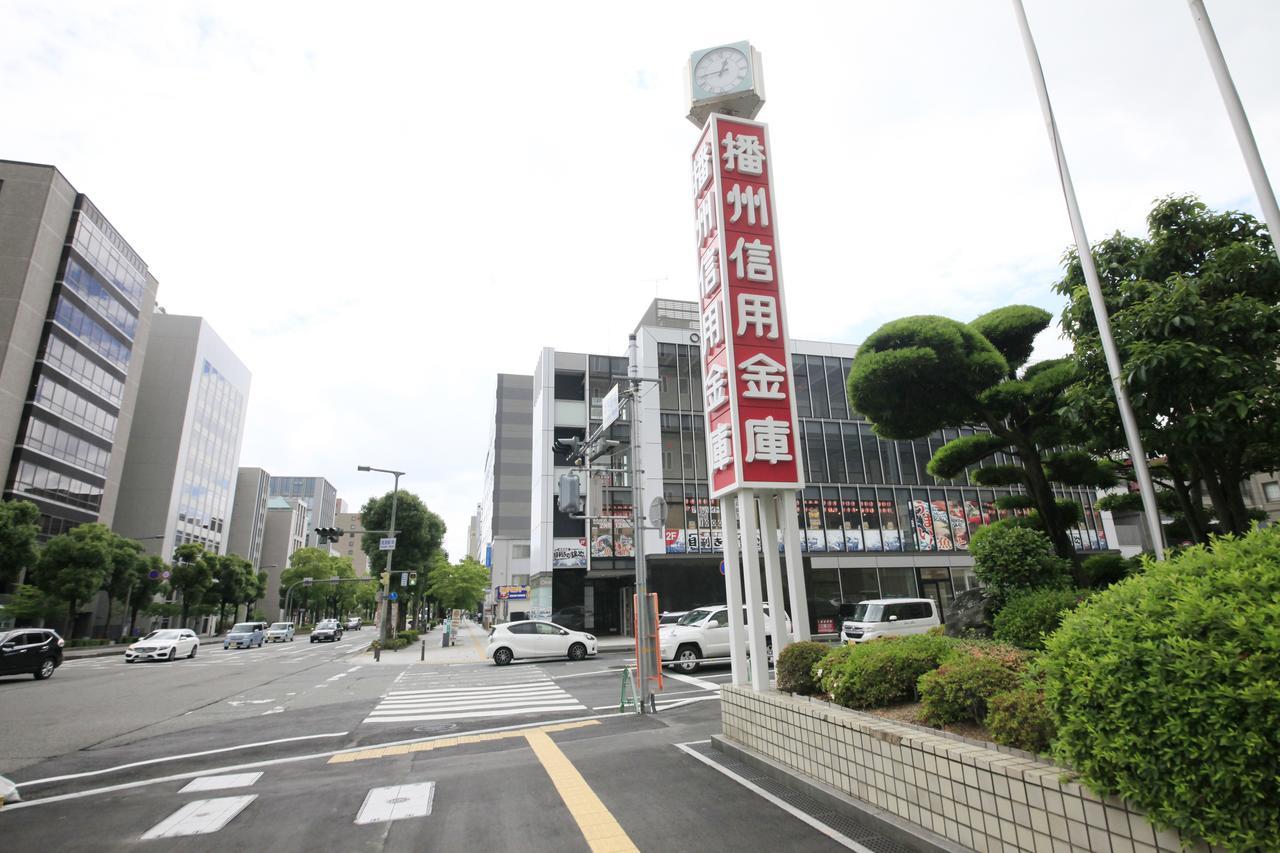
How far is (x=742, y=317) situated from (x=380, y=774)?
24.3 feet

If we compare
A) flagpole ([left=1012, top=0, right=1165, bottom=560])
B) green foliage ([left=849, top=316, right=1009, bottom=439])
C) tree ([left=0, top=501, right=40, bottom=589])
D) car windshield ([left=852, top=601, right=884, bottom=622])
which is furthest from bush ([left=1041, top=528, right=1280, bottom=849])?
tree ([left=0, top=501, right=40, bottom=589])

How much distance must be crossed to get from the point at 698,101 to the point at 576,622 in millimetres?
28290

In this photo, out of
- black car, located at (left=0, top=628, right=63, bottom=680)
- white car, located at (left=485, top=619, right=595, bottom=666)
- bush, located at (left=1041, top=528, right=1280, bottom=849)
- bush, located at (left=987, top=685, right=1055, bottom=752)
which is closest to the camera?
bush, located at (left=1041, top=528, right=1280, bottom=849)

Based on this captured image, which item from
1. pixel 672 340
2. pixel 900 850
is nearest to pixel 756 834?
pixel 900 850

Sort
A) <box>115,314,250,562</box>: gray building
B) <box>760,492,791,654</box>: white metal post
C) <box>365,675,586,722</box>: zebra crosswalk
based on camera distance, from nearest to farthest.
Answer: <box>760,492,791,654</box>: white metal post → <box>365,675,586,722</box>: zebra crosswalk → <box>115,314,250,562</box>: gray building

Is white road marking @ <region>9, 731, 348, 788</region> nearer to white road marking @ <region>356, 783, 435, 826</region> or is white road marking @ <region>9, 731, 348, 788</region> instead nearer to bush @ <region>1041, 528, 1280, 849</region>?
white road marking @ <region>356, 783, 435, 826</region>

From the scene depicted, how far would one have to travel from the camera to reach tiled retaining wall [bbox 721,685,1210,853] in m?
3.41

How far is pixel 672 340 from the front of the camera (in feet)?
108

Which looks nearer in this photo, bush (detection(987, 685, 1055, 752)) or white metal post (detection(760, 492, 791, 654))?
bush (detection(987, 685, 1055, 752))

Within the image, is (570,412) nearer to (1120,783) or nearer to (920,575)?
(920,575)

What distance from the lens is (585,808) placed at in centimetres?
573

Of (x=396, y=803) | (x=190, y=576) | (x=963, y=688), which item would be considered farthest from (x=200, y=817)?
(x=190, y=576)

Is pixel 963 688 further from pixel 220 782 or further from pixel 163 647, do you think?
pixel 163 647

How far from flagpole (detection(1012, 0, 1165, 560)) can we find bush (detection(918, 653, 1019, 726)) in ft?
8.43
